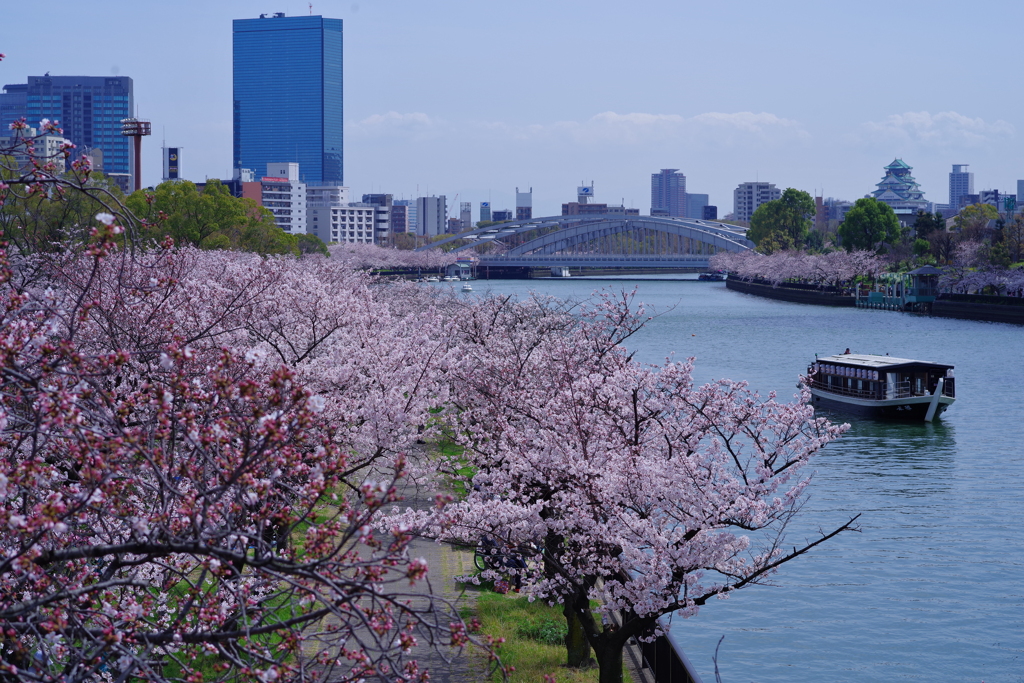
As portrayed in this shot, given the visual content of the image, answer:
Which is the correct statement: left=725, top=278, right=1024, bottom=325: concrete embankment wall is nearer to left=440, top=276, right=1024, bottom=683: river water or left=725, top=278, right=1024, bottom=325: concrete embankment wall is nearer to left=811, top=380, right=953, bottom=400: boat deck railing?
left=440, top=276, right=1024, bottom=683: river water

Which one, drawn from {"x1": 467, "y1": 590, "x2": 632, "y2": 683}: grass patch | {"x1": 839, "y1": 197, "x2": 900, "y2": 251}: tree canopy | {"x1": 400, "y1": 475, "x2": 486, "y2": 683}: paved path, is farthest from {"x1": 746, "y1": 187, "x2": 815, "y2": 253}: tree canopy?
{"x1": 467, "y1": 590, "x2": 632, "y2": 683}: grass patch

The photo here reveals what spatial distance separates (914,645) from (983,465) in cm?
1377

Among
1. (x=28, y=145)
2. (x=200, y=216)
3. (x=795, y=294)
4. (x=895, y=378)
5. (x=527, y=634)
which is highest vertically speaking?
(x=200, y=216)

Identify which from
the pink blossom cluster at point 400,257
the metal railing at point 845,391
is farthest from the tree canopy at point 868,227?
the metal railing at point 845,391

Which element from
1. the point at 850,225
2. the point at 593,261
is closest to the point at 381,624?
the point at 850,225

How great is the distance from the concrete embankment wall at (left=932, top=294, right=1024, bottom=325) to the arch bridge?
224 feet

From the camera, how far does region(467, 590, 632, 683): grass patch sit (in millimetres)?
12461

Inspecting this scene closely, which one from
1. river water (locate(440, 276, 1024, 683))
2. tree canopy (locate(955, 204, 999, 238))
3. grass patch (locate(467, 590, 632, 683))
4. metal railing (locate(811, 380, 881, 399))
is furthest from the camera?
tree canopy (locate(955, 204, 999, 238))

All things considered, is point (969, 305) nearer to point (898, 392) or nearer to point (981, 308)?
point (981, 308)

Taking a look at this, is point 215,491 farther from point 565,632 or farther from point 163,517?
point 565,632

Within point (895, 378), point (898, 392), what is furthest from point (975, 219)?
point (898, 392)

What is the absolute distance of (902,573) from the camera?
63.4ft

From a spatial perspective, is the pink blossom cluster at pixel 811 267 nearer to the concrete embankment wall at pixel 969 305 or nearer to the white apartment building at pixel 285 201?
the concrete embankment wall at pixel 969 305

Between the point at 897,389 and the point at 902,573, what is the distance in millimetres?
18155
